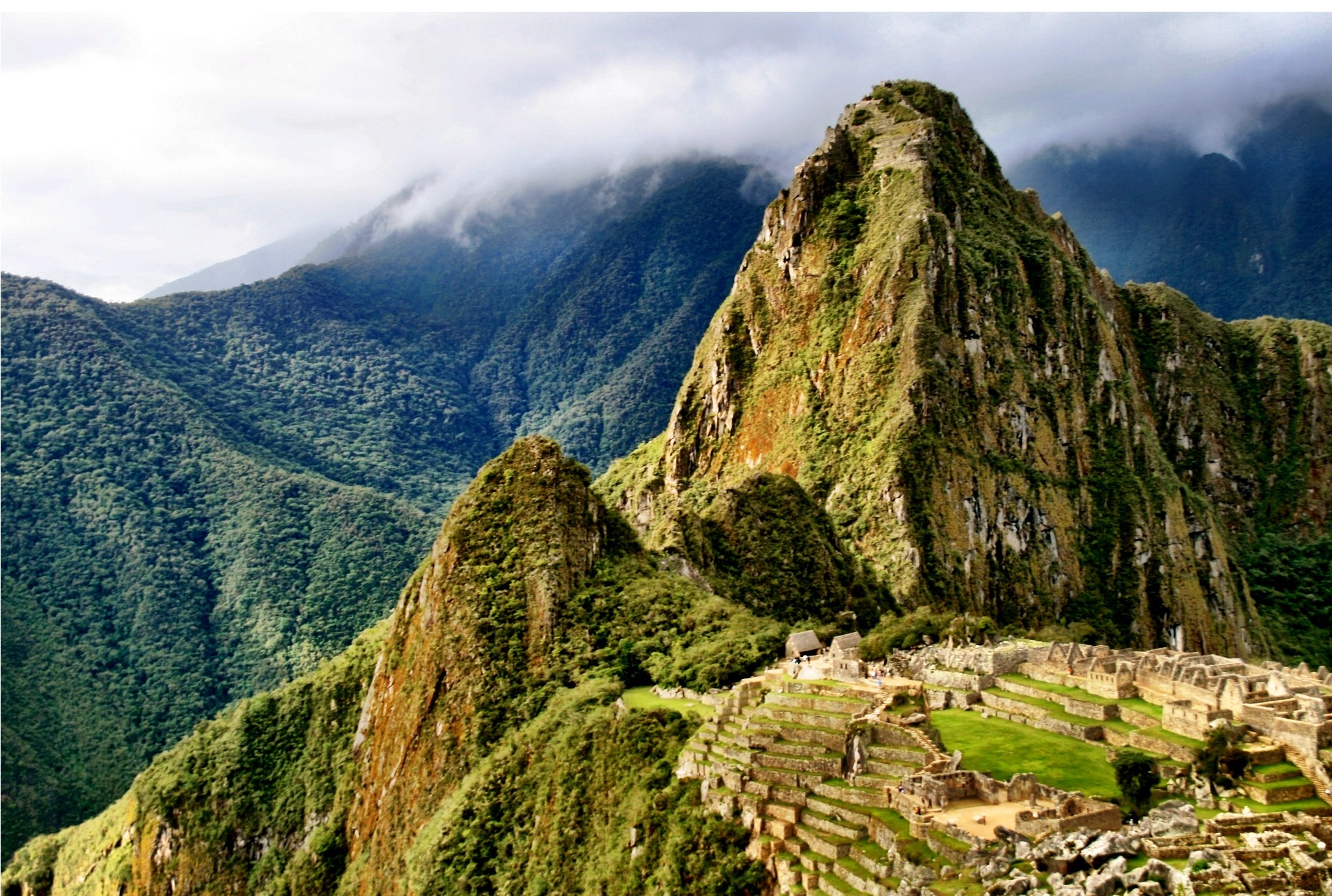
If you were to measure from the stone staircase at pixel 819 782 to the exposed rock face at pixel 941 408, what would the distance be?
4843 cm

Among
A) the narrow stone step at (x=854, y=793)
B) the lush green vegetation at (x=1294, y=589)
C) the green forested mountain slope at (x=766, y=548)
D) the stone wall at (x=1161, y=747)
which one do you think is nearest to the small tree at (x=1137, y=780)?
the stone wall at (x=1161, y=747)

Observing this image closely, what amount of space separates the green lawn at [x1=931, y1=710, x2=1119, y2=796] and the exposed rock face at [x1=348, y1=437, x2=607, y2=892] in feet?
108

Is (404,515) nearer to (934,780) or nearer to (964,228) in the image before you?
(964,228)

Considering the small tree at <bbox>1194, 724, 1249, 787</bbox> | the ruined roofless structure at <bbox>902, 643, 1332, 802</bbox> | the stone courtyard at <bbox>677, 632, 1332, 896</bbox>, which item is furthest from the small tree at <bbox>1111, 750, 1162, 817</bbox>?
the ruined roofless structure at <bbox>902, 643, 1332, 802</bbox>

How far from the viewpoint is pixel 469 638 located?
7519cm

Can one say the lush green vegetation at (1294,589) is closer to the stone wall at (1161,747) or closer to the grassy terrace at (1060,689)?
the grassy terrace at (1060,689)

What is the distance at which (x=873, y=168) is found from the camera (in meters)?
129

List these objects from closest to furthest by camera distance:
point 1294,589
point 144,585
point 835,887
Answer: point 835,887
point 1294,589
point 144,585

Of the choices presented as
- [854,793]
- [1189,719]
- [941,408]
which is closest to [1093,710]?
[1189,719]

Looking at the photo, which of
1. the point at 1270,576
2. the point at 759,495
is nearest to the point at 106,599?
the point at 759,495

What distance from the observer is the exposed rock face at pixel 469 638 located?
72.0 m

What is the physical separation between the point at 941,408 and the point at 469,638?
50.8m

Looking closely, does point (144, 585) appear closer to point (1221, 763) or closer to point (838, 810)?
point (838, 810)

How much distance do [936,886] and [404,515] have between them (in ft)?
530
